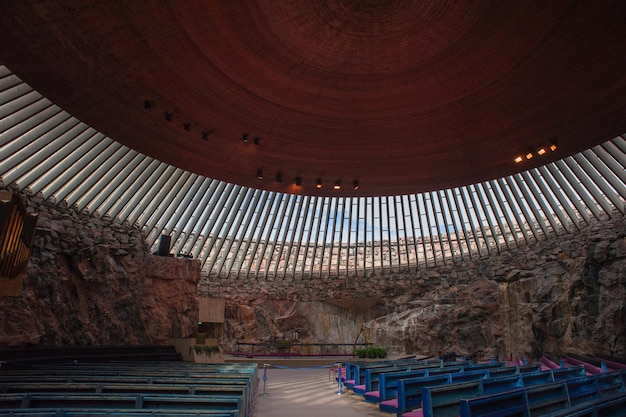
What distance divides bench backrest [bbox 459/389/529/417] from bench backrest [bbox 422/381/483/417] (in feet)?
1.76

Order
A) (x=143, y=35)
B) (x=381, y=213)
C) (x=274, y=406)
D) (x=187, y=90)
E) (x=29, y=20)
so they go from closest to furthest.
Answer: (x=29, y=20) → (x=143, y=35) → (x=274, y=406) → (x=187, y=90) → (x=381, y=213)

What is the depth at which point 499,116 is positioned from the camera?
9.58m

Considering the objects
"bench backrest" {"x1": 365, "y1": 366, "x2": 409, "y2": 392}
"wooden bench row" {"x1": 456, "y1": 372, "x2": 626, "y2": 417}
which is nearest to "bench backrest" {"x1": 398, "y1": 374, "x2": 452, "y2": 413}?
"wooden bench row" {"x1": 456, "y1": 372, "x2": 626, "y2": 417}

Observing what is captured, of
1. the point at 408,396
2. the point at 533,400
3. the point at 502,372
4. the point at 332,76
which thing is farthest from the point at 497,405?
the point at 332,76

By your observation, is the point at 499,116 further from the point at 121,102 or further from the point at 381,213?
the point at 381,213

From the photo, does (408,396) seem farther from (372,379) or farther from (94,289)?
(94,289)

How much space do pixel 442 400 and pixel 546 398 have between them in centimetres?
159

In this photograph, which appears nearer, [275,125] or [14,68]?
[14,68]

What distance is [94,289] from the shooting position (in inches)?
636

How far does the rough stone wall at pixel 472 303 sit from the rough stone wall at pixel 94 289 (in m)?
6.36

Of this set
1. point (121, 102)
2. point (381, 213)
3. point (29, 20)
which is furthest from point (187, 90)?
point (381, 213)

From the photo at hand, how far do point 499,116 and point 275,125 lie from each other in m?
5.67

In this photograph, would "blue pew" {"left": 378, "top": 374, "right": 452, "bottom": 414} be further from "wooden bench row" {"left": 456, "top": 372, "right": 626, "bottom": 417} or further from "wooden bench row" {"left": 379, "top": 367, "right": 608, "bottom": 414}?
"wooden bench row" {"left": 456, "top": 372, "right": 626, "bottom": 417}

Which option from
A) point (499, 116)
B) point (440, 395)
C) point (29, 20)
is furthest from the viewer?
point (499, 116)
